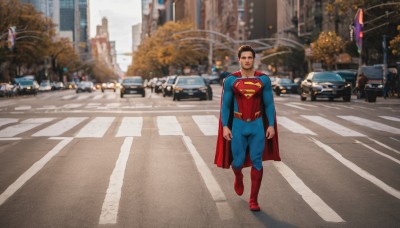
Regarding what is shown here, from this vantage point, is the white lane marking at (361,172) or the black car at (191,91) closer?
the white lane marking at (361,172)

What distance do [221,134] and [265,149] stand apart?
1.61 feet

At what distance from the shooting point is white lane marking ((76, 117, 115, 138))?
15195 mm

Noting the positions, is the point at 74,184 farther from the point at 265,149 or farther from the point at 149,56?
the point at 149,56

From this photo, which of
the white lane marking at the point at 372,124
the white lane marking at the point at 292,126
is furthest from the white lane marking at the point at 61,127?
the white lane marking at the point at 372,124

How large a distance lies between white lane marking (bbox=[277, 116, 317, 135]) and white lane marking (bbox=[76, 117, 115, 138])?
4.58m

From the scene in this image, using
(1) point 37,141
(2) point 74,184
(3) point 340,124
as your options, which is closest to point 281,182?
(2) point 74,184

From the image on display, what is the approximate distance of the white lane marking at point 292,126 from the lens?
15859 millimetres

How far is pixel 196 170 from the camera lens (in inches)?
386

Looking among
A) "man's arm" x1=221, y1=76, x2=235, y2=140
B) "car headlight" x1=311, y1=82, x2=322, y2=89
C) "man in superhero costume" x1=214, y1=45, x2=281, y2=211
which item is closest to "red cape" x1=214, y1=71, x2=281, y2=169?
"man in superhero costume" x1=214, y1=45, x2=281, y2=211

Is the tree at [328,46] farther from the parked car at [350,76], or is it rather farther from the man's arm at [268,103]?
the man's arm at [268,103]

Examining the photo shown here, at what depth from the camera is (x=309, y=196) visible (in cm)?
775

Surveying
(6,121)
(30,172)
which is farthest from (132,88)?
(30,172)

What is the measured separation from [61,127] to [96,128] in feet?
3.52

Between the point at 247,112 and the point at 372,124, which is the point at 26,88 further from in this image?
the point at 247,112
